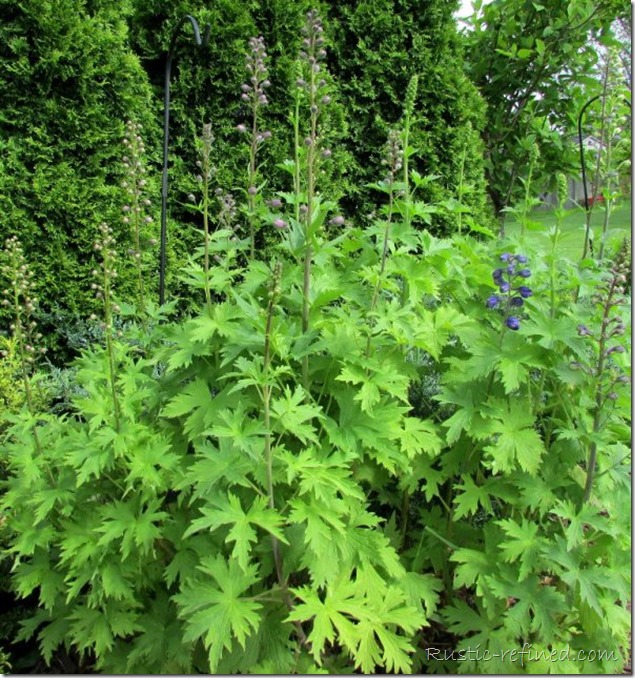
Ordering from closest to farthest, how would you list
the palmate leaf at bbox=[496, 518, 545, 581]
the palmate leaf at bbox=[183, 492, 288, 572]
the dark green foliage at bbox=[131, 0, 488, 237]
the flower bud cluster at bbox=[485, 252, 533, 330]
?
1. the palmate leaf at bbox=[183, 492, 288, 572]
2. the palmate leaf at bbox=[496, 518, 545, 581]
3. the flower bud cluster at bbox=[485, 252, 533, 330]
4. the dark green foliage at bbox=[131, 0, 488, 237]

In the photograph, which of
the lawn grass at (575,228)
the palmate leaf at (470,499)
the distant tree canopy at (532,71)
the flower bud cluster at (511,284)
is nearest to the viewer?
the palmate leaf at (470,499)

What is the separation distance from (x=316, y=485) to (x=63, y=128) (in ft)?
10.1

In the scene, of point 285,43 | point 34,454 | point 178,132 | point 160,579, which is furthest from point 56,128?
point 160,579

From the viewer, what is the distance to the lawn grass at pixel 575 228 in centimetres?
245

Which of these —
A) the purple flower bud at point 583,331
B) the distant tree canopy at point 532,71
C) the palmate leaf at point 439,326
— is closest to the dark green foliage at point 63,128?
the palmate leaf at point 439,326

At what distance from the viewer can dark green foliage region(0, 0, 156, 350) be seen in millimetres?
3461

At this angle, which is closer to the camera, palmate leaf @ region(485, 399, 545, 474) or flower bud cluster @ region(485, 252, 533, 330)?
palmate leaf @ region(485, 399, 545, 474)

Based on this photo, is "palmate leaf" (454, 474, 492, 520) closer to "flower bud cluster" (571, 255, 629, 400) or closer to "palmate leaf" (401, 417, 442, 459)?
"palmate leaf" (401, 417, 442, 459)

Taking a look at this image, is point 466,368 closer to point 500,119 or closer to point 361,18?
point 361,18

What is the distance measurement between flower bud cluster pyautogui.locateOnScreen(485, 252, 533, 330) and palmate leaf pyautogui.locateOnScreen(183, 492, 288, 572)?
1.06 meters

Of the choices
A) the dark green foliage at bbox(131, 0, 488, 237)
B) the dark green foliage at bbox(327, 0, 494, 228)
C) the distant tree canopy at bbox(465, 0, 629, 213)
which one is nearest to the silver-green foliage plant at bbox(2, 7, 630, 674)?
the dark green foliage at bbox(131, 0, 488, 237)

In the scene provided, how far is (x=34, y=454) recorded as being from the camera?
6.61 ft

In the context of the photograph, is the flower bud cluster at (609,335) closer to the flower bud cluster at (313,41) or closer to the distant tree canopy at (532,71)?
the flower bud cluster at (313,41)

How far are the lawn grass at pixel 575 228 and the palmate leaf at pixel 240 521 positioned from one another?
1.57 meters
